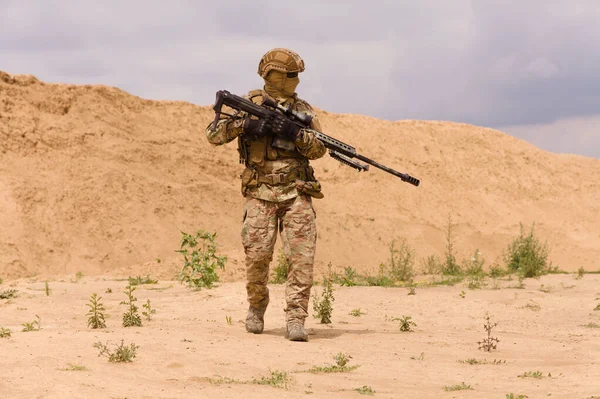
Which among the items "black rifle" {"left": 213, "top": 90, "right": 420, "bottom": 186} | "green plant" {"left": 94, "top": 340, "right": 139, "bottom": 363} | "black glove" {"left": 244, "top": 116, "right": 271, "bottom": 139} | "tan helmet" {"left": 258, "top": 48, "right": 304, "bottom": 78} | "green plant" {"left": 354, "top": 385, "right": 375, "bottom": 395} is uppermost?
"tan helmet" {"left": 258, "top": 48, "right": 304, "bottom": 78}

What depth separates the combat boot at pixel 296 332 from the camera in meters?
6.81

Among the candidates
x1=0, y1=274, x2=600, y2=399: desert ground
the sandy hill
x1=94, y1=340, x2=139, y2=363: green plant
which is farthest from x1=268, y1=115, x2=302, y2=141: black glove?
the sandy hill

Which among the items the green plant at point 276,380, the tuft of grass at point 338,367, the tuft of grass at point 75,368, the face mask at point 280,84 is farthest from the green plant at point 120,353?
the face mask at point 280,84

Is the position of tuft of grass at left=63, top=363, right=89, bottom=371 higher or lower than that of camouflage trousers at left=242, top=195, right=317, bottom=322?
lower

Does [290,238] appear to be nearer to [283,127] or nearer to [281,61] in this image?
[283,127]

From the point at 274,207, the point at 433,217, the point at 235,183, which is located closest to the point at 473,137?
the point at 433,217

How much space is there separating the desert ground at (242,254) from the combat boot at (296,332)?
7.0 inches

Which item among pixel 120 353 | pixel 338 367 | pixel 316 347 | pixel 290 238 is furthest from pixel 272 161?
pixel 120 353

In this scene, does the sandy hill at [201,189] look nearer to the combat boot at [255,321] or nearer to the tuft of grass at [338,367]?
the combat boot at [255,321]

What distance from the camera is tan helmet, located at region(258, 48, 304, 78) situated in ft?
23.2

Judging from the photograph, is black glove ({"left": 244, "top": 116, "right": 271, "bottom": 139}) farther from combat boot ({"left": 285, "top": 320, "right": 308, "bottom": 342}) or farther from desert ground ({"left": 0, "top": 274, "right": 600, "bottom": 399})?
desert ground ({"left": 0, "top": 274, "right": 600, "bottom": 399})

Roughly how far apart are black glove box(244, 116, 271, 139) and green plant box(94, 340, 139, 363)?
2.12 meters

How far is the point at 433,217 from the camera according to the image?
20109 millimetres

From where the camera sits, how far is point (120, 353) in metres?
5.45
